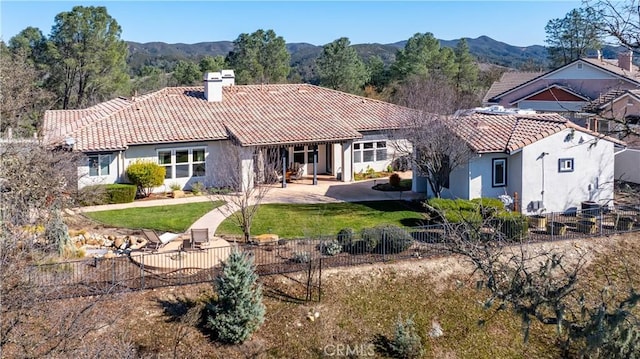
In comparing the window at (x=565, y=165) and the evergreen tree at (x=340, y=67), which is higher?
the evergreen tree at (x=340, y=67)

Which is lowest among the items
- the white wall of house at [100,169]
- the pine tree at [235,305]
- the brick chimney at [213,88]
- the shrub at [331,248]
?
the pine tree at [235,305]

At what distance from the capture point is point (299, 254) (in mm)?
19141

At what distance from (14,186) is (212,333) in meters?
7.18

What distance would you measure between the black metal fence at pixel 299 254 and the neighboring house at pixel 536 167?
1.74 m

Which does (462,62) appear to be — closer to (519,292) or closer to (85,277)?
(85,277)

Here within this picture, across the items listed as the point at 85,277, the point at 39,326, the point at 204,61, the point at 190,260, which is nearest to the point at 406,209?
the point at 190,260

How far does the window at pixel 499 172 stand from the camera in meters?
25.1

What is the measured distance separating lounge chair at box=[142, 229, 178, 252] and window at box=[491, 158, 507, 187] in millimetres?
12720

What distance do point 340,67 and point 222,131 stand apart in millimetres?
27429

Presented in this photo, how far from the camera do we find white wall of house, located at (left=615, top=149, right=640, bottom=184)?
30078 mm

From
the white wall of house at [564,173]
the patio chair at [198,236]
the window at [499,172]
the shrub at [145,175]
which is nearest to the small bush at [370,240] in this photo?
the patio chair at [198,236]

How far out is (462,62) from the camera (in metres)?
62.9

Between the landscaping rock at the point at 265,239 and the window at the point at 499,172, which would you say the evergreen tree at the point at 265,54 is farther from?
the landscaping rock at the point at 265,239

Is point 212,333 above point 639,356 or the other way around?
the other way around
